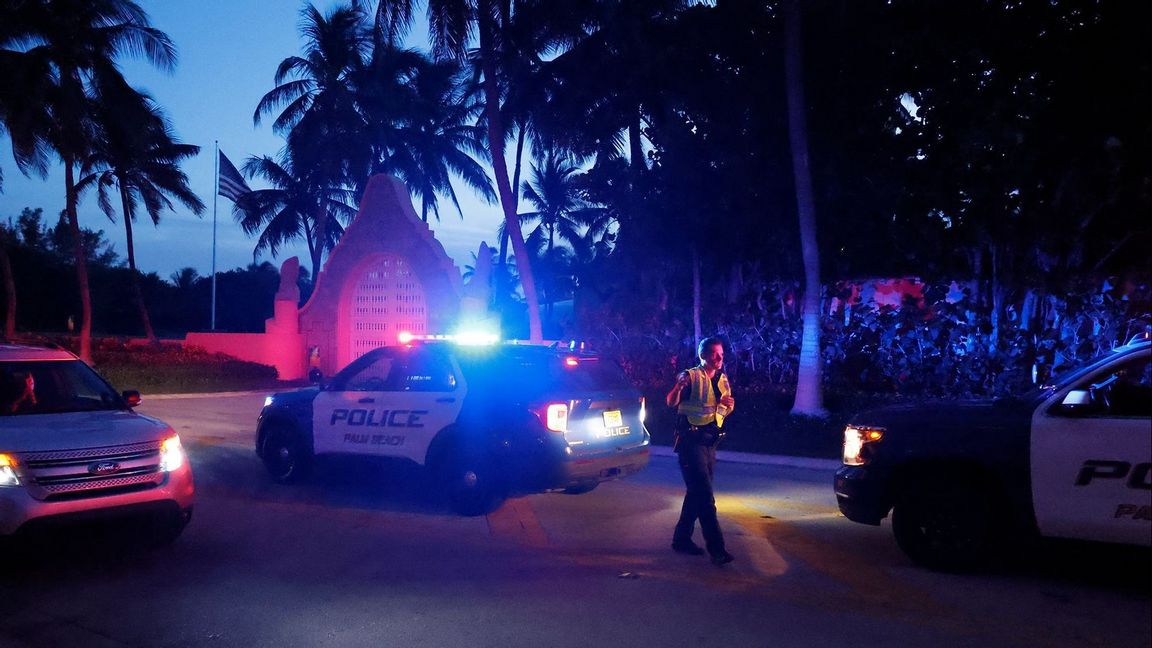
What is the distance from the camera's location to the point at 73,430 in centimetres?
669

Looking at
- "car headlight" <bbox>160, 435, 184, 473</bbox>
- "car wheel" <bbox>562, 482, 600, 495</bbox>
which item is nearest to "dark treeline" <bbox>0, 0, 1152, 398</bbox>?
"car wheel" <bbox>562, 482, 600, 495</bbox>

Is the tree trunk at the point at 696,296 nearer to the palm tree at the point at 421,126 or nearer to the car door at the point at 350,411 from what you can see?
the car door at the point at 350,411

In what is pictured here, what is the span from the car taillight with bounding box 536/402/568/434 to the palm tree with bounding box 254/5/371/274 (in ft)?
93.0

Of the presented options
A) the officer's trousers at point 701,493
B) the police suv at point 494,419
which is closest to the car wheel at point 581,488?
the police suv at point 494,419

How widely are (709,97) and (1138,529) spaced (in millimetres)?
16209

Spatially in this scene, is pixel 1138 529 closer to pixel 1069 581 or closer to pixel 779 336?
pixel 1069 581

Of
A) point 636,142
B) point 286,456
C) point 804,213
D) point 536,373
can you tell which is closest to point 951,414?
point 536,373

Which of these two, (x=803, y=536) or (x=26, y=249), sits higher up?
(x=26, y=249)

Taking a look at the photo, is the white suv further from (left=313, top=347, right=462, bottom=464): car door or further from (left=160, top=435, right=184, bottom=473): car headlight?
(left=313, top=347, right=462, bottom=464): car door

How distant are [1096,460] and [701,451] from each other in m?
2.73

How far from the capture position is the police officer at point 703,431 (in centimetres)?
704

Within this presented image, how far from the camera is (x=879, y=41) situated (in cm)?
1811

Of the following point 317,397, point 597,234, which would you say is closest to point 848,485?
point 317,397

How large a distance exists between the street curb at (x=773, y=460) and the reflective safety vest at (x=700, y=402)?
6.20m
